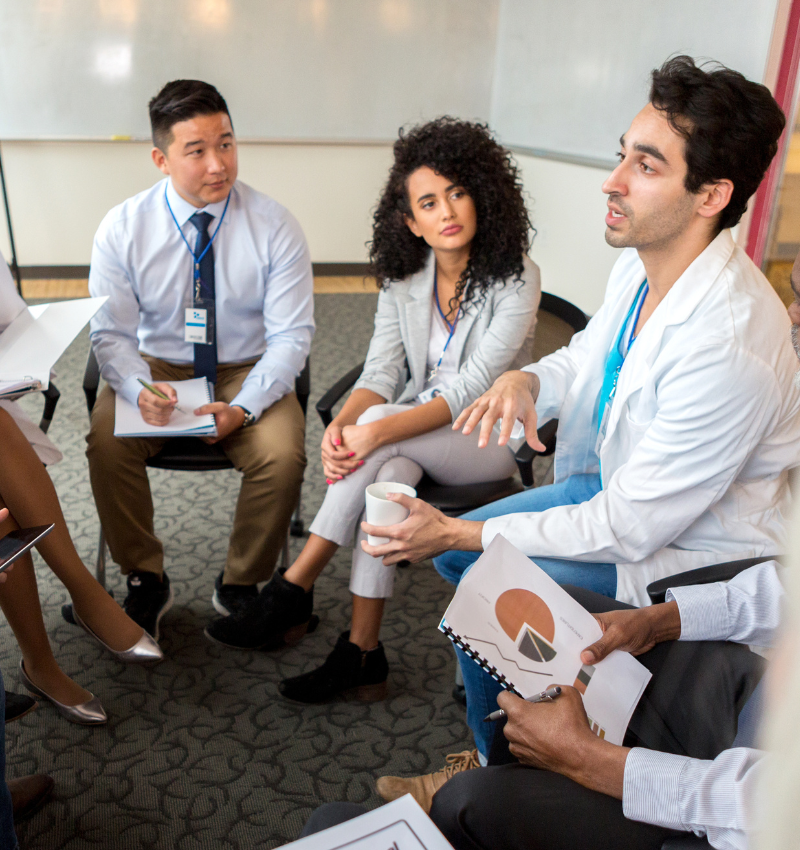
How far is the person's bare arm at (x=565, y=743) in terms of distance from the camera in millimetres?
977

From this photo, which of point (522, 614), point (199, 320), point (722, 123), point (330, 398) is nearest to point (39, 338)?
point (199, 320)

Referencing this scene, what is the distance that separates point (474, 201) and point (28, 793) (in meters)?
1.82

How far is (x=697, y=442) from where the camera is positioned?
1.32m

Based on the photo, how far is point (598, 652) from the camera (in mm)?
1132

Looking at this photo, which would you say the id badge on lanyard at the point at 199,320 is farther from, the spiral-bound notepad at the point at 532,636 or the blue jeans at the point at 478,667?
the spiral-bound notepad at the point at 532,636

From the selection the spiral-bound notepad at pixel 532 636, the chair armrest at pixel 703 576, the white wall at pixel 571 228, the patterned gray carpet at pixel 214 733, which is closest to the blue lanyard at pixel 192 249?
the patterned gray carpet at pixel 214 733

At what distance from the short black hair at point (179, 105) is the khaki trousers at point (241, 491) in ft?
2.64

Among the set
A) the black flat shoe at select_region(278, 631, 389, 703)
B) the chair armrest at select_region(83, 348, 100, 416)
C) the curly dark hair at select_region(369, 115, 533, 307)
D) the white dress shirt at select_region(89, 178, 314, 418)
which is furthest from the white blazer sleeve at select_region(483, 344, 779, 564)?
the chair armrest at select_region(83, 348, 100, 416)

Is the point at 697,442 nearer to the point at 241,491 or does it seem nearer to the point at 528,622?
the point at 528,622

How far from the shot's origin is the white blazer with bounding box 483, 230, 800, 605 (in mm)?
1309

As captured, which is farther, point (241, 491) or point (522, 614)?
point (241, 491)

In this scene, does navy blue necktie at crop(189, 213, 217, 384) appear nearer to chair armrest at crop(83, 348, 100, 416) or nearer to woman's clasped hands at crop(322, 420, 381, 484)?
chair armrest at crop(83, 348, 100, 416)

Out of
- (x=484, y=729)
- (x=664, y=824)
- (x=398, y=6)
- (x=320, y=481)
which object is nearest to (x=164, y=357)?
(x=320, y=481)

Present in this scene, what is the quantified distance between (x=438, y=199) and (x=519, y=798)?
159cm
